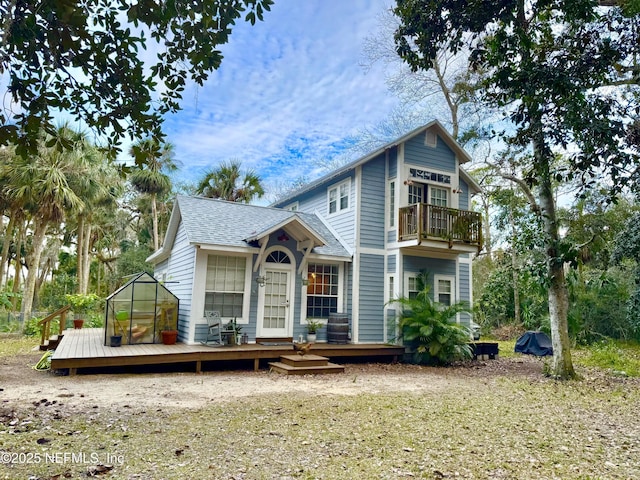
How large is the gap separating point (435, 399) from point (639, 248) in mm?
7008

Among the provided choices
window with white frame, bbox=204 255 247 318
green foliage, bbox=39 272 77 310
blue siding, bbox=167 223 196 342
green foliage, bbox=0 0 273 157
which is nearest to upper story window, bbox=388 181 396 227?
window with white frame, bbox=204 255 247 318

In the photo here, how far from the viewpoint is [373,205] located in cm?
1232

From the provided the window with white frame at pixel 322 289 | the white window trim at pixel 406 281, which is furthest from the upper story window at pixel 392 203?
the window with white frame at pixel 322 289

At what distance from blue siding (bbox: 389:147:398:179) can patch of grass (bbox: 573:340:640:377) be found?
7.43 meters

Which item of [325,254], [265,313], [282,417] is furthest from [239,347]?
[282,417]

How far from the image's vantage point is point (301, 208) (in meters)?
15.8

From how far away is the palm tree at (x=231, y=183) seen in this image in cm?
2256

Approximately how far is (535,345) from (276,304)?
9.00m

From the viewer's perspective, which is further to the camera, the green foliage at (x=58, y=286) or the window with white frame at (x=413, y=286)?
the green foliage at (x=58, y=286)

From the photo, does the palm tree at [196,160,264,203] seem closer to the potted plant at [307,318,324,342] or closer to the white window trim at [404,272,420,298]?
the potted plant at [307,318,324,342]

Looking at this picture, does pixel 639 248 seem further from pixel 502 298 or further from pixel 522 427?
pixel 502 298

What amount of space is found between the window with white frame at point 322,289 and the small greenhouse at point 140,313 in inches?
139

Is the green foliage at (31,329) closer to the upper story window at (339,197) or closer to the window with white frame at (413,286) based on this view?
the upper story window at (339,197)

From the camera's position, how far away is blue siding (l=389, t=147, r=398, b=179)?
12297 millimetres
